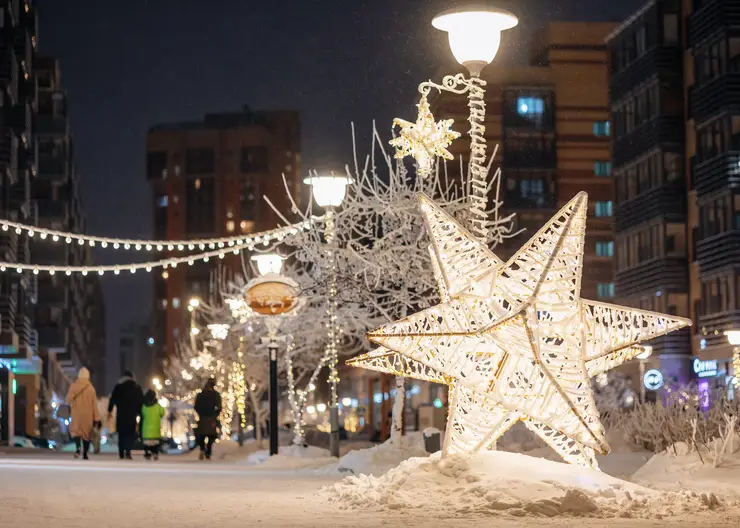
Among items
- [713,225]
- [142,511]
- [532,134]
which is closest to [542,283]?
[142,511]

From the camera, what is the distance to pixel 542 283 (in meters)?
14.2

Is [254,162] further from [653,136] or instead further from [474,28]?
[474,28]

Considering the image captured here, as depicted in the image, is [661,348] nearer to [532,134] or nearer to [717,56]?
[717,56]

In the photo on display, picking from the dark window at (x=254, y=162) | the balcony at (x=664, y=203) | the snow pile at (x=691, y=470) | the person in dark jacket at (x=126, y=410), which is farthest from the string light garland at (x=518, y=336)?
the dark window at (x=254, y=162)

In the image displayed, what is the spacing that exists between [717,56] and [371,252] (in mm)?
34660

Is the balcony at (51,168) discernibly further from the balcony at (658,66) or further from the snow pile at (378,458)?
the snow pile at (378,458)

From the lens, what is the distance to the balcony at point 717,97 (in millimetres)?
57938

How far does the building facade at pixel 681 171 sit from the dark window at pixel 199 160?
105329mm

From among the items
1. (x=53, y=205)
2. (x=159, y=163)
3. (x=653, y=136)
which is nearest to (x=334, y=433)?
(x=653, y=136)

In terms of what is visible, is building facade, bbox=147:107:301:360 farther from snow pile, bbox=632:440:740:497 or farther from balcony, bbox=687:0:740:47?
snow pile, bbox=632:440:740:497

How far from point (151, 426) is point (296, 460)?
520cm

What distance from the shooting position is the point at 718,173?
58656mm

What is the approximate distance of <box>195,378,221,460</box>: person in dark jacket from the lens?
98.1ft

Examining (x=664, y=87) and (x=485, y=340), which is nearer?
(x=485, y=340)
